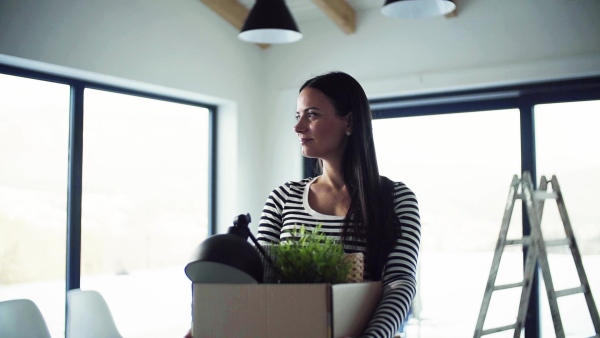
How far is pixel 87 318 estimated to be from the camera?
10.1 feet

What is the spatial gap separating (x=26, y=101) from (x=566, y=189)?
324 cm

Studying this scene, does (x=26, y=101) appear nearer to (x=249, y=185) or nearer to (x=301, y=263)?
(x=249, y=185)

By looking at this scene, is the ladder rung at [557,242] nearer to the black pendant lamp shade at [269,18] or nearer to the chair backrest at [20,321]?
the black pendant lamp shade at [269,18]

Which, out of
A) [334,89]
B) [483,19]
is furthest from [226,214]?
[334,89]

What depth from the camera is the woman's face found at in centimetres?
137

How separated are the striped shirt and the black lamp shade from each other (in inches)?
9.0

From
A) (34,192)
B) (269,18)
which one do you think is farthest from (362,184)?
(34,192)

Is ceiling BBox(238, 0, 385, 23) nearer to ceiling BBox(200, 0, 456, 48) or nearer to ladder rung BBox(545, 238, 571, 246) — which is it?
ceiling BBox(200, 0, 456, 48)

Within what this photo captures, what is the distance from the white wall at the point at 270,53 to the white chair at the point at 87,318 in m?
1.23

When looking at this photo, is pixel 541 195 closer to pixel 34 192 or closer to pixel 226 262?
pixel 34 192

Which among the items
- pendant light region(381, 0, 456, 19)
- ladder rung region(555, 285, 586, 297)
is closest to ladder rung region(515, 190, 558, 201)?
ladder rung region(555, 285, 586, 297)

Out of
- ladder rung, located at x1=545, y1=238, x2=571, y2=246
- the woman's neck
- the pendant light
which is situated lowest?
ladder rung, located at x1=545, y1=238, x2=571, y2=246

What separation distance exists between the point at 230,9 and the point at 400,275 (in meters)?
3.52

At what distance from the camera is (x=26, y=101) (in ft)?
10.9
